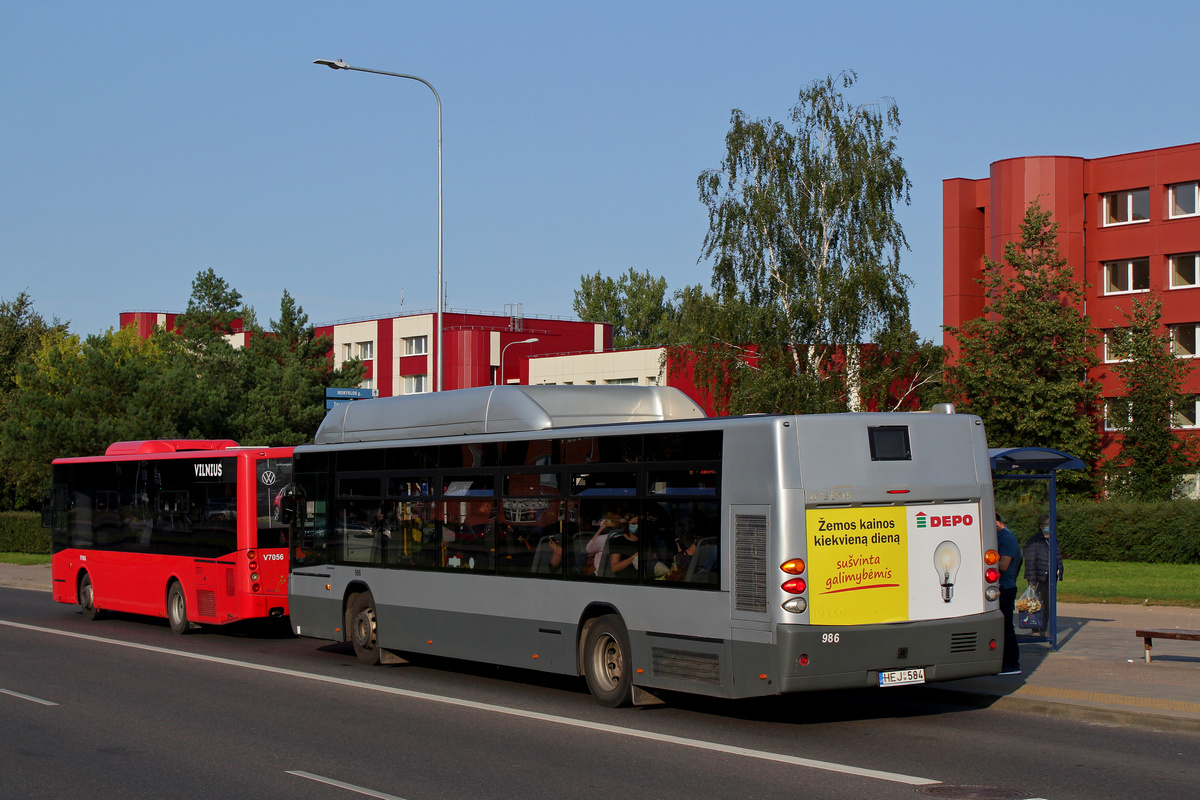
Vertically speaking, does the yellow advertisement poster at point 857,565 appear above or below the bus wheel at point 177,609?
above

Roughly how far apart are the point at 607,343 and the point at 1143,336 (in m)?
44.2

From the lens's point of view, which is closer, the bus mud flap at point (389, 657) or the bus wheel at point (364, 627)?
the bus mud flap at point (389, 657)

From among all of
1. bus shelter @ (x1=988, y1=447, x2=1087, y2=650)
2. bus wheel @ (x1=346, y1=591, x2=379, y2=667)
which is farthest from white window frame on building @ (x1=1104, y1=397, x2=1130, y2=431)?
bus wheel @ (x1=346, y1=591, x2=379, y2=667)

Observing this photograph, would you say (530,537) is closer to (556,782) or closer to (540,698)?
(540,698)

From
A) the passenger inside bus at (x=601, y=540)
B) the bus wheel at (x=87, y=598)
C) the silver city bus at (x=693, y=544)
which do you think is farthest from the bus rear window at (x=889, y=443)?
the bus wheel at (x=87, y=598)

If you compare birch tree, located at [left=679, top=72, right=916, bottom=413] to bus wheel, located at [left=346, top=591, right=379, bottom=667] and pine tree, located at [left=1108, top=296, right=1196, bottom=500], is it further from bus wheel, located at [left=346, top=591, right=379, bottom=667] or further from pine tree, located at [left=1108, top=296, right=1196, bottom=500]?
bus wheel, located at [left=346, top=591, right=379, bottom=667]

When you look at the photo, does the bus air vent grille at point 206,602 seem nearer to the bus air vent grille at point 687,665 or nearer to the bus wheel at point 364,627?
the bus wheel at point 364,627

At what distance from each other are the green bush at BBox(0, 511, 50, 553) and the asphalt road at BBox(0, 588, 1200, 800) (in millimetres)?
36079

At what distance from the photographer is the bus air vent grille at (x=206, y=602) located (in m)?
18.4

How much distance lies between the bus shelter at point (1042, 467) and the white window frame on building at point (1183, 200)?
1478 inches

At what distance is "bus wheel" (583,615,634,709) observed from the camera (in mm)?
11266

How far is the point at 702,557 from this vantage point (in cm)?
1045

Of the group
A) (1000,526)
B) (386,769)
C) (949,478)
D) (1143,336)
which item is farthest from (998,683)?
(1143,336)

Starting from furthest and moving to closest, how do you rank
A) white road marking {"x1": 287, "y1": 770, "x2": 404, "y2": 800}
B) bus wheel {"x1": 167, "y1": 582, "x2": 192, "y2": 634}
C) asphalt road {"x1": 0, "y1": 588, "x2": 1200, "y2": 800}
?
bus wheel {"x1": 167, "y1": 582, "x2": 192, "y2": 634}, asphalt road {"x1": 0, "y1": 588, "x2": 1200, "y2": 800}, white road marking {"x1": 287, "y1": 770, "x2": 404, "y2": 800}
